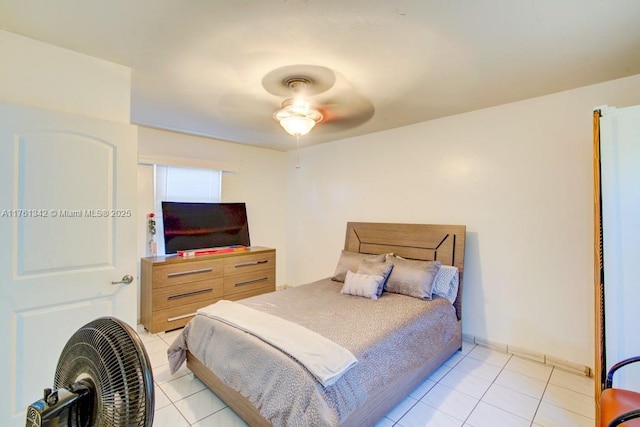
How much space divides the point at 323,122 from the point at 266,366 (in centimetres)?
248

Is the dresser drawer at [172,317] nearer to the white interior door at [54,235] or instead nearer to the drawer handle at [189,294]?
the drawer handle at [189,294]

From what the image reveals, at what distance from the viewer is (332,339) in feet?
6.05

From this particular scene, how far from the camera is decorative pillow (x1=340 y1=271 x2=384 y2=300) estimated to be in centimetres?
271

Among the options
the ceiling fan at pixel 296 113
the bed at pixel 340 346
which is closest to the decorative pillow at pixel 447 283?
the bed at pixel 340 346

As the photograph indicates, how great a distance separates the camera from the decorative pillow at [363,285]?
2.71 m

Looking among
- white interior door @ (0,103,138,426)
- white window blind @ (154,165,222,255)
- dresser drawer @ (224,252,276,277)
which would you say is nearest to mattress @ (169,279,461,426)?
white interior door @ (0,103,138,426)

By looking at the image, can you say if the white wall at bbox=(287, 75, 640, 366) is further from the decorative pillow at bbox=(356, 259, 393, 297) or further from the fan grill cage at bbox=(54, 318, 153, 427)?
the fan grill cage at bbox=(54, 318, 153, 427)

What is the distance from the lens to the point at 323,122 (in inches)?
129

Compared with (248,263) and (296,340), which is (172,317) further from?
(296,340)

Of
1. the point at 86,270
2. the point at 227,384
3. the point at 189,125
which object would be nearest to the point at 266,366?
the point at 227,384

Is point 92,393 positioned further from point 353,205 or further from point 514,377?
point 353,205

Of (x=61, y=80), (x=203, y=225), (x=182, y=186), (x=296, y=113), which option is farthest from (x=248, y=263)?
(x=61, y=80)

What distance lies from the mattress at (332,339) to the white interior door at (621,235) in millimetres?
1084

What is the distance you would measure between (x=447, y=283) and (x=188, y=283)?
2.75 metres
